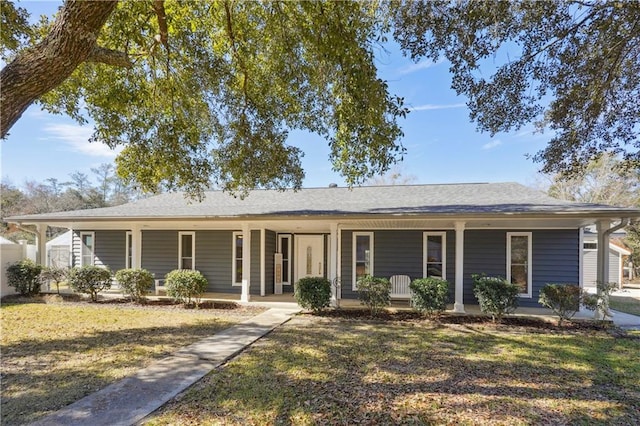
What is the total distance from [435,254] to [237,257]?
6683mm

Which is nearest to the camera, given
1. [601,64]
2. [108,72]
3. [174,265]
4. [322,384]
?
[322,384]

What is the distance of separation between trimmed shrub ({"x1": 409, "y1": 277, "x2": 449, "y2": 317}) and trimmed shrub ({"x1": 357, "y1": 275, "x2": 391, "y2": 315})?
73 centimetres

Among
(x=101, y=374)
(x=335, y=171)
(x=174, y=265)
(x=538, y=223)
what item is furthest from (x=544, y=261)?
(x=174, y=265)

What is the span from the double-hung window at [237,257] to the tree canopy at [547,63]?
28.4 ft

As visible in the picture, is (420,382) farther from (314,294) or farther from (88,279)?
(88,279)

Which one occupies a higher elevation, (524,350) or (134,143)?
(134,143)

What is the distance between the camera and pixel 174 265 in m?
12.6

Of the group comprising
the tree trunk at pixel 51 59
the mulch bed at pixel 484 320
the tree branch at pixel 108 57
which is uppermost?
the tree branch at pixel 108 57

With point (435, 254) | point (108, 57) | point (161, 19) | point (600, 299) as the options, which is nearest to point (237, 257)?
point (435, 254)

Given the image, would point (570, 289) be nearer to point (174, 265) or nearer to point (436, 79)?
point (436, 79)

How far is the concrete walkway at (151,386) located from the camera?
365 centimetres

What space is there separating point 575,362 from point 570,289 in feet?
10.4

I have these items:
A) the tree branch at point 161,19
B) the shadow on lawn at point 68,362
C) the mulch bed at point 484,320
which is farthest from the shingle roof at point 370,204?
the tree branch at point 161,19

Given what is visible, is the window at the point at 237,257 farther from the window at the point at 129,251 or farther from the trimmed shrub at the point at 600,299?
the trimmed shrub at the point at 600,299
